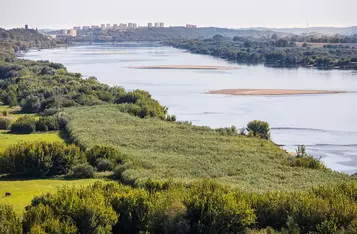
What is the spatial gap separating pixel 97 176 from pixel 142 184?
562 centimetres

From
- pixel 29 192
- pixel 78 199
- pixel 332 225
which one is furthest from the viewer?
pixel 29 192

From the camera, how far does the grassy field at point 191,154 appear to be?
82.4ft

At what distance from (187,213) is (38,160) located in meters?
13.2

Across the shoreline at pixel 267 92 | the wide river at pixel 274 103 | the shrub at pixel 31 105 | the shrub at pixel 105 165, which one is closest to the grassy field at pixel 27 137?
the shrub at pixel 105 165

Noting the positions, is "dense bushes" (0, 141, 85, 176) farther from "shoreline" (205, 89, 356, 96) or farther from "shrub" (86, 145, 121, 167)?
"shoreline" (205, 89, 356, 96)

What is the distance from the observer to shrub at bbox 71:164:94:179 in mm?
27188

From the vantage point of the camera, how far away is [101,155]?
29250mm

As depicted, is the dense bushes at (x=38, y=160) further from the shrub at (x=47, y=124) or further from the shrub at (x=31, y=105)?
the shrub at (x=31, y=105)

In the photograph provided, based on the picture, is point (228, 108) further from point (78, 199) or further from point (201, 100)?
point (78, 199)

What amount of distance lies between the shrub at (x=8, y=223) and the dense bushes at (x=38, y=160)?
10803 mm

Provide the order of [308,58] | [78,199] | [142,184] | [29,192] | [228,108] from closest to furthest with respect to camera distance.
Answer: [78,199]
[142,184]
[29,192]
[228,108]
[308,58]

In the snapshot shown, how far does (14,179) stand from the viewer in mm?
27000

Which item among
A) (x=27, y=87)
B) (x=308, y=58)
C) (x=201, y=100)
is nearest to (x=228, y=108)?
(x=201, y=100)

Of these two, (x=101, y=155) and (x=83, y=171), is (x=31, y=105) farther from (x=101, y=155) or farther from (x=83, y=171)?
(x=83, y=171)
